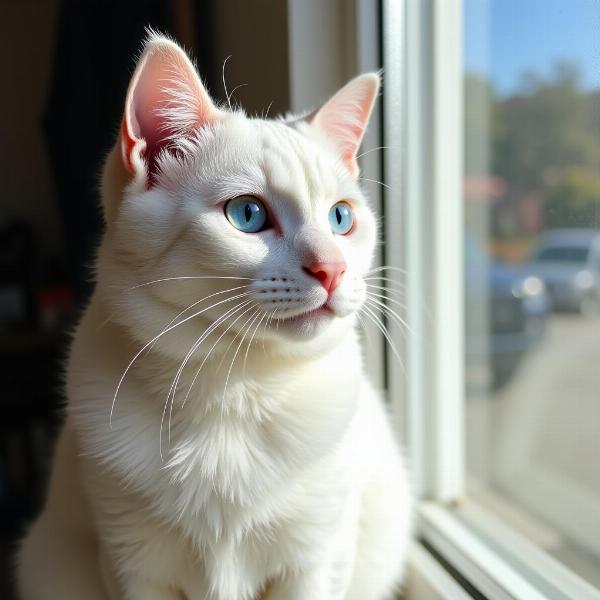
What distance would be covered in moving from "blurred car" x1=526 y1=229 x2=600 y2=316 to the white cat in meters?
0.29

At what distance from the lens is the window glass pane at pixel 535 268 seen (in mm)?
756

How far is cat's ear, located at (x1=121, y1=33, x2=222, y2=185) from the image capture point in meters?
0.55

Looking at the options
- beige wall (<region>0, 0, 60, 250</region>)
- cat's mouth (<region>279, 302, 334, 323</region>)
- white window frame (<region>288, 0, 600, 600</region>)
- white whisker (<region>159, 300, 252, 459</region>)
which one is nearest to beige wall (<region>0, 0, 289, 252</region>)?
beige wall (<region>0, 0, 60, 250</region>)

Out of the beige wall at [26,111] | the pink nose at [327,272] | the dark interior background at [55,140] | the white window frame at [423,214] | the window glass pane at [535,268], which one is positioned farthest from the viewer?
the beige wall at [26,111]

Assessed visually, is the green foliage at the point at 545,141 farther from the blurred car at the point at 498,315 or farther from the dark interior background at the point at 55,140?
the dark interior background at the point at 55,140

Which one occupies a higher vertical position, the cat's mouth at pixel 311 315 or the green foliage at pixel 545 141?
the green foliage at pixel 545 141

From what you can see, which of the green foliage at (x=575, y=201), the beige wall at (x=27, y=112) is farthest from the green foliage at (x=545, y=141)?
the beige wall at (x=27, y=112)

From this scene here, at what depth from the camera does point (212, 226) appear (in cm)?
56

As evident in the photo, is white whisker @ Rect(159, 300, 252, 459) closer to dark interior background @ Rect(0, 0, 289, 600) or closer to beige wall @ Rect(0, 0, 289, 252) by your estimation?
dark interior background @ Rect(0, 0, 289, 600)

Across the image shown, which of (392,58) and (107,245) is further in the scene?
(392,58)

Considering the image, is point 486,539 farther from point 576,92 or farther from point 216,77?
point 216,77

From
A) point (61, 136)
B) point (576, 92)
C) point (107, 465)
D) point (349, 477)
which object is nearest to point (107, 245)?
point (107, 465)

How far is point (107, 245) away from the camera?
2.08 feet

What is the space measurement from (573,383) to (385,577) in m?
0.38
